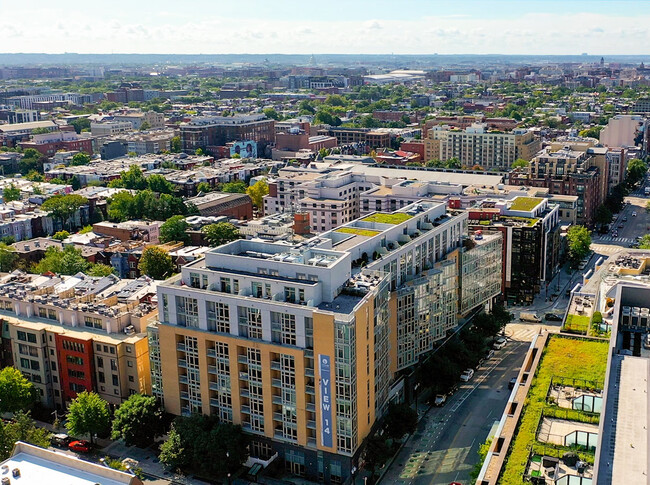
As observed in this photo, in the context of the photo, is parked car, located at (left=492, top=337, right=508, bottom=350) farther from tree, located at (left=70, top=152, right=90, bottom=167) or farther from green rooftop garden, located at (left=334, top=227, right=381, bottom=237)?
tree, located at (left=70, top=152, right=90, bottom=167)

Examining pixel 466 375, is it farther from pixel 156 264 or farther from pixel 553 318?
pixel 156 264

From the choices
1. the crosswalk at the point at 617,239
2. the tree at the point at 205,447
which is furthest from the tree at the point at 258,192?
the tree at the point at 205,447

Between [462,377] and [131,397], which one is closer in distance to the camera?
[131,397]

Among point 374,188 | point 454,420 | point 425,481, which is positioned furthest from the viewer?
point 374,188

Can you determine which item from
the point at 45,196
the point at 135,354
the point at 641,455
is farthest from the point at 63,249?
the point at 641,455

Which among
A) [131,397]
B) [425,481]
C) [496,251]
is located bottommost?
[425,481]

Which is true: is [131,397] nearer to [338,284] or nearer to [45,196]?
[338,284]

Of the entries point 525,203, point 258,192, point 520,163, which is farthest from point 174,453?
point 520,163
